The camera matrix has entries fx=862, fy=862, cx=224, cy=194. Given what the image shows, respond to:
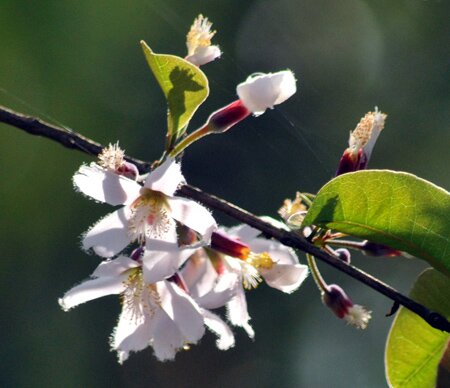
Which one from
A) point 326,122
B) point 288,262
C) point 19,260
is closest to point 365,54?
point 326,122

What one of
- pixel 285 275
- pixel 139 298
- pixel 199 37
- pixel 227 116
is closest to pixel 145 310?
pixel 139 298

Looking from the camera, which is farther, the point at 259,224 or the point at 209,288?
Result: the point at 209,288

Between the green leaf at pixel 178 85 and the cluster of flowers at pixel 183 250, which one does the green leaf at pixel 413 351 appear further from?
the green leaf at pixel 178 85

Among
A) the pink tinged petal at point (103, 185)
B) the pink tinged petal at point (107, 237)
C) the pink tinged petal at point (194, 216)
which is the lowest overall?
the pink tinged petal at point (107, 237)

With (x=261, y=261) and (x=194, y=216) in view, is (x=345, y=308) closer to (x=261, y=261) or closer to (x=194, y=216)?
(x=261, y=261)

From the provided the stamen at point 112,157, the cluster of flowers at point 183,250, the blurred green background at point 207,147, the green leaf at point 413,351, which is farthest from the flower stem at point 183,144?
the blurred green background at point 207,147
